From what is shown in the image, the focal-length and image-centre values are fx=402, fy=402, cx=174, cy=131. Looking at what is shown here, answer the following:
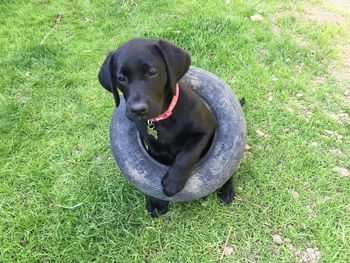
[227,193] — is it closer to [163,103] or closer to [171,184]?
[171,184]

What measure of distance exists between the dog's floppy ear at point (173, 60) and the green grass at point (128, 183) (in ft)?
4.05

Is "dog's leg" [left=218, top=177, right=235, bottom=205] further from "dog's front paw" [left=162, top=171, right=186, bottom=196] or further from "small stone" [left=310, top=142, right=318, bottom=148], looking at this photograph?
"small stone" [left=310, top=142, right=318, bottom=148]

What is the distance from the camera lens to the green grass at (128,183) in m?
3.14

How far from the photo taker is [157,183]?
116 inches

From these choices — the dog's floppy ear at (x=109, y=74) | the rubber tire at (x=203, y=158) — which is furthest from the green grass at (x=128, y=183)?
the dog's floppy ear at (x=109, y=74)

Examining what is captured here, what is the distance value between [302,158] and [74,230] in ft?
6.91

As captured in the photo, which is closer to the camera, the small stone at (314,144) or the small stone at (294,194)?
the small stone at (294,194)

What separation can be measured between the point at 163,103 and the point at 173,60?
29cm

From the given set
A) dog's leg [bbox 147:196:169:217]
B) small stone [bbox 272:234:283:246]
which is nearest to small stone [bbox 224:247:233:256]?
small stone [bbox 272:234:283:246]

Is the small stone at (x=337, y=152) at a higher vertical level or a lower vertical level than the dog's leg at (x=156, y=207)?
higher

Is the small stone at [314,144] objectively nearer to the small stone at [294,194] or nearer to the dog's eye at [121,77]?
the small stone at [294,194]

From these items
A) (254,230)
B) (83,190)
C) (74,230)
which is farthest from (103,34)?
(254,230)

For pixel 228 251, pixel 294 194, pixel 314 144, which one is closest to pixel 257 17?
pixel 314 144

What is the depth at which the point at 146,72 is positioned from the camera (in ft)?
8.20
